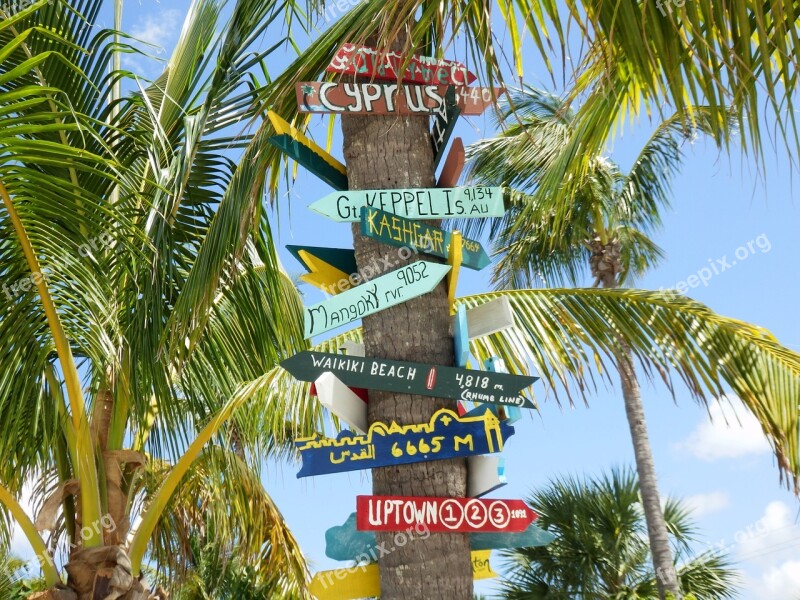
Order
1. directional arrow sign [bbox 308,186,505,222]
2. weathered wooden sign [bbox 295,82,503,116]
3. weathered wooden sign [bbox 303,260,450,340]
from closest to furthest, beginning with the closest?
weathered wooden sign [bbox 303,260,450,340]
directional arrow sign [bbox 308,186,505,222]
weathered wooden sign [bbox 295,82,503,116]

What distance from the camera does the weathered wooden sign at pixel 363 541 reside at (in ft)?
11.5

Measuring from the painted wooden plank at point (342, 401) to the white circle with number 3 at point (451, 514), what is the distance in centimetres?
46

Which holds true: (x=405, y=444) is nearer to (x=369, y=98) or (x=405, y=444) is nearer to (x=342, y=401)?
(x=342, y=401)

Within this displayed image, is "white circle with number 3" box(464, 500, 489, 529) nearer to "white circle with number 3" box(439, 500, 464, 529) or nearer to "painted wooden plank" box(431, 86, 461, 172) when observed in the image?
"white circle with number 3" box(439, 500, 464, 529)

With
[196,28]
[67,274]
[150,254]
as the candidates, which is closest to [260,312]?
[150,254]

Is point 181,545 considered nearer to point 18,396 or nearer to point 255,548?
point 255,548

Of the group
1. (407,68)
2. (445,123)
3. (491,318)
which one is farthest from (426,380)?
(407,68)

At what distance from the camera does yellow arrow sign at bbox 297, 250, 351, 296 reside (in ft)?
12.9

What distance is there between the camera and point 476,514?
3.41 metres

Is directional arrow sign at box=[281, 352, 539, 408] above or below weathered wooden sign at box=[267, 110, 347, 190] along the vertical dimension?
below

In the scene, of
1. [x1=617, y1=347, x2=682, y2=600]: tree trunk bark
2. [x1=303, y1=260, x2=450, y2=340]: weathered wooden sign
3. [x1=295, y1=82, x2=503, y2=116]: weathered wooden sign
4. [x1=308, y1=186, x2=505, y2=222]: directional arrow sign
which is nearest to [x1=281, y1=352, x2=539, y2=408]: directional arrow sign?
[x1=303, y1=260, x2=450, y2=340]: weathered wooden sign

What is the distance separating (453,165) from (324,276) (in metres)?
0.76

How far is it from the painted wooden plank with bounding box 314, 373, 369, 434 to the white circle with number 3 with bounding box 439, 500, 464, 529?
1.52 feet

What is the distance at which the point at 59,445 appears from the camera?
6168 millimetres
